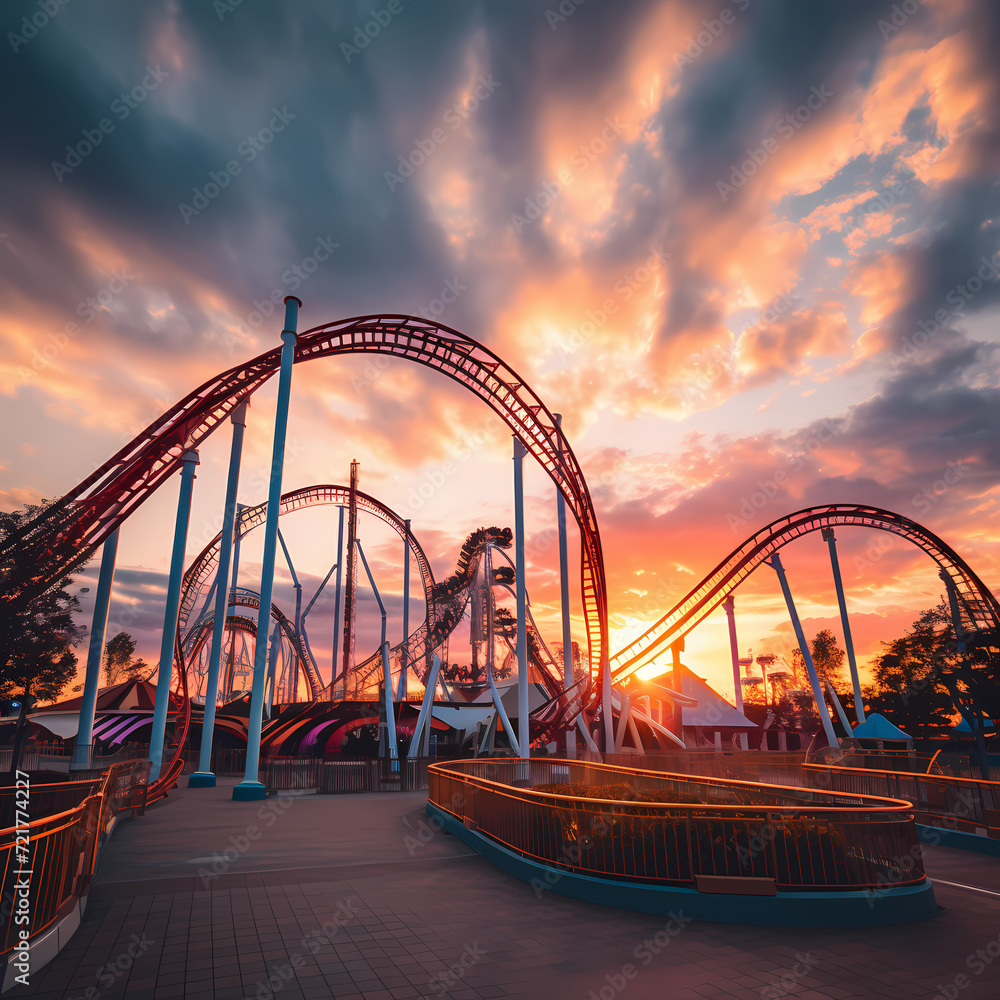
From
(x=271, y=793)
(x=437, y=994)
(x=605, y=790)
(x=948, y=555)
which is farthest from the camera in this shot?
(x=948, y=555)

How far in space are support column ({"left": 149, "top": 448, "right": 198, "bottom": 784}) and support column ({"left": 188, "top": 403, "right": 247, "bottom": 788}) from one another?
3.80 feet

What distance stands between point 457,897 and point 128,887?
3.78 meters

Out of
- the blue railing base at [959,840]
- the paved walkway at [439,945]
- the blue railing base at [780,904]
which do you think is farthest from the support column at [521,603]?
the blue railing base at [780,904]

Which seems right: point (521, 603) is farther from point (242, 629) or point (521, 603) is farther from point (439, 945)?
point (242, 629)

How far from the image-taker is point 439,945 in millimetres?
5348

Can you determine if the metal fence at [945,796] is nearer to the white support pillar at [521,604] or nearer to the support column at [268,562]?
the white support pillar at [521,604]

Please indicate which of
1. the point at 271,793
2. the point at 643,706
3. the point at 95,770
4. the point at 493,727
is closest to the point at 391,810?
the point at 271,793

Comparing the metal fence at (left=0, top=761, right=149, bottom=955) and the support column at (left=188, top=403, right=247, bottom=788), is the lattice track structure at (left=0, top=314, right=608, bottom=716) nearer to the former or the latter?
the support column at (left=188, top=403, right=247, bottom=788)

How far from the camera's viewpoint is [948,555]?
103 ft

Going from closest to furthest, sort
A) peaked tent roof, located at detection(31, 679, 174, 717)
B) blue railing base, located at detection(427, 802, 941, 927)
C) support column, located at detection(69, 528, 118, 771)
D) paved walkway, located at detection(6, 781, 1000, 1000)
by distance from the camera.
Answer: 1. paved walkway, located at detection(6, 781, 1000, 1000)
2. blue railing base, located at detection(427, 802, 941, 927)
3. support column, located at detection(69, 528, 118, 771)
4. peaked tent roof, located at detection(31, 679, 174, 717)

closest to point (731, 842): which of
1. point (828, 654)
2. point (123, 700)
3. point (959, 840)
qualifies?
point (959, 840)

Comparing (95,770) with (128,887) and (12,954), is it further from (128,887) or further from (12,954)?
(12,954)

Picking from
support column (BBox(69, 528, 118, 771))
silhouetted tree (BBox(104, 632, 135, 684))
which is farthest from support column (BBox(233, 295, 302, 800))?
silhouetted tree (BBox(104, 632, 135, 684))

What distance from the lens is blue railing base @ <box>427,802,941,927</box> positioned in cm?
607
